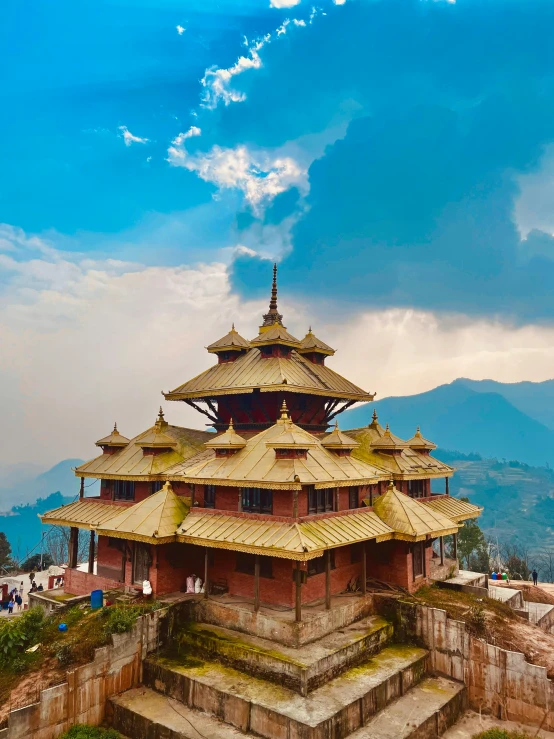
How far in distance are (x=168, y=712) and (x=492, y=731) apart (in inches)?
328

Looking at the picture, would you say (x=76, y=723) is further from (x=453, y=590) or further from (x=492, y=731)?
(x=453, y=590)

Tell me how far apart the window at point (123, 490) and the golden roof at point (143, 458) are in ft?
2.34

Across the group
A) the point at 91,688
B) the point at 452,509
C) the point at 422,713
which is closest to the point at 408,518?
the point at 422,713

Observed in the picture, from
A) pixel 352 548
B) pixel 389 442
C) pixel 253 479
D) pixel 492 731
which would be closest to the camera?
pixel 492 731

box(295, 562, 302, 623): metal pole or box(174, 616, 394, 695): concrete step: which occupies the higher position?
box(295, 562, 302, 623): metal pole

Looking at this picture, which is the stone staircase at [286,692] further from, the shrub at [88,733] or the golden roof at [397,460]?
the golden roof at [397,460]

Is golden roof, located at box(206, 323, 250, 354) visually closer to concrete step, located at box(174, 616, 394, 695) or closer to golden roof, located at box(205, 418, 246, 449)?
golden roof, located at box(205, 418, 246, 449)

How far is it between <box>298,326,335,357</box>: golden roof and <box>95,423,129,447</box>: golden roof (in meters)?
8.84

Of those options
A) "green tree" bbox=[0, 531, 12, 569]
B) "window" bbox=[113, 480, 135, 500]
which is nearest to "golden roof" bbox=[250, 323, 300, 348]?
"window" bbox=[113, 480, 135, 500]

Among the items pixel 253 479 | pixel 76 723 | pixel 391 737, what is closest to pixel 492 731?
pixel 391 737

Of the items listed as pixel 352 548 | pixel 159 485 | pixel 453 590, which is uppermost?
pixel 159 485

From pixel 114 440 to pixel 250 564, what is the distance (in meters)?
8.91

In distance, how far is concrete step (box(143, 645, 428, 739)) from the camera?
12.1 m

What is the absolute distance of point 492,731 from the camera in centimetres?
1355
